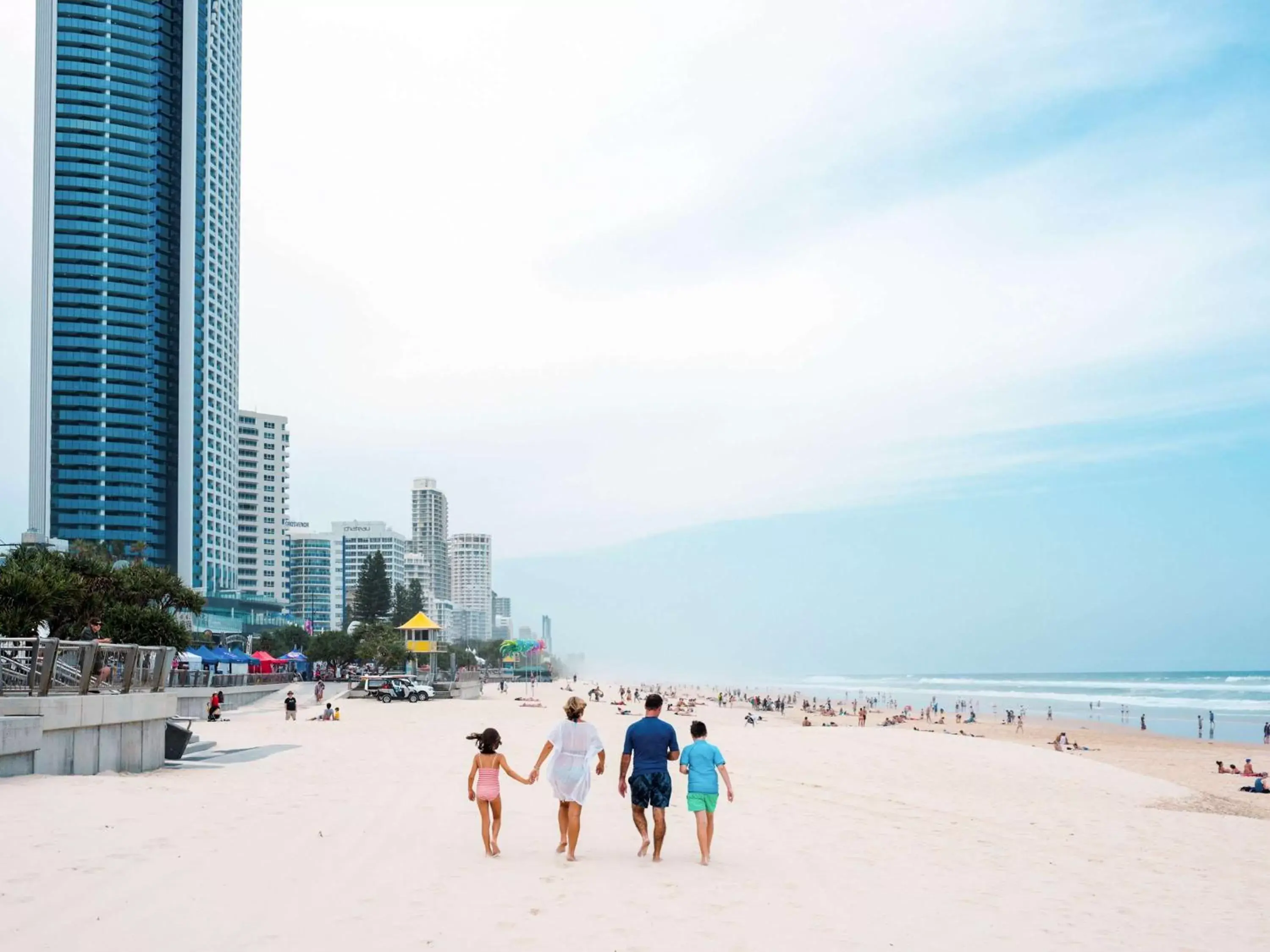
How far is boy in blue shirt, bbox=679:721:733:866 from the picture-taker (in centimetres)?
975

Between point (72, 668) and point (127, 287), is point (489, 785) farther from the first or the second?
point (127, 287)

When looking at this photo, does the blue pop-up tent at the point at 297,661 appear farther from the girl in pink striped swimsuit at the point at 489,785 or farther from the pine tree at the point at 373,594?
the girl in pink striped swimsuit at the point at 489,785

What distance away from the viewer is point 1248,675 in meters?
161

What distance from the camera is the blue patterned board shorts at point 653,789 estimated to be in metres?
9.67

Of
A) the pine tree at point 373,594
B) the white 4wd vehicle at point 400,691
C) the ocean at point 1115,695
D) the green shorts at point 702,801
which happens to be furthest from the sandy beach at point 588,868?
the pine tree at point 373,594

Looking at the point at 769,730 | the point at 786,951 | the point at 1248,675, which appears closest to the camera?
the point at 786,951

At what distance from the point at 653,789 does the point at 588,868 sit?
945 mm

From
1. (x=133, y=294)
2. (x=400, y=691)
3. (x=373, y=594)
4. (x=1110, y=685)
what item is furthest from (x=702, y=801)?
(x=1110, y=685)

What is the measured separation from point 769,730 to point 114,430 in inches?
4489

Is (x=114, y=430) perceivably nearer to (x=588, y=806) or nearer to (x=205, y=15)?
(x=205, y=15)

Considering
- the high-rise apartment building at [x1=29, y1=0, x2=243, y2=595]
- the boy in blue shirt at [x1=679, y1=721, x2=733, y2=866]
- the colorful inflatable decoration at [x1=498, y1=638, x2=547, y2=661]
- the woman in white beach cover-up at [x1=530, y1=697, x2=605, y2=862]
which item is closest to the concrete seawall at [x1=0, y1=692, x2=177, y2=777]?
the woman in white beach cover-up at [x1=530, y1=697, x2=605, y2=862]

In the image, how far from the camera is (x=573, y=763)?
9.55 m

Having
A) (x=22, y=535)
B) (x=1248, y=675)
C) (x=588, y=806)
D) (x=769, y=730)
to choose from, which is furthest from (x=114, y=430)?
(x=1248, y=675)

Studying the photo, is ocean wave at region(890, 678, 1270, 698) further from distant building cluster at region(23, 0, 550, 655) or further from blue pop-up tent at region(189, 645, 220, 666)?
distant building cluster at region(23, 0, 550, 655)
